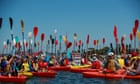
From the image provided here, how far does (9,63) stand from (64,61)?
490 inches

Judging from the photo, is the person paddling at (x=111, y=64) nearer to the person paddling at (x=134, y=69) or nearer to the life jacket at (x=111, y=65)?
the life jacket at (x=111, y=65)

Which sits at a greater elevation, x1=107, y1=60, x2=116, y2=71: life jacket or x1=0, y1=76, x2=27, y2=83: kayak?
x1=107, y1=60, x2=116, y2=71: life jacket

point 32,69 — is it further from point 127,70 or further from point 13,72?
point 127,70

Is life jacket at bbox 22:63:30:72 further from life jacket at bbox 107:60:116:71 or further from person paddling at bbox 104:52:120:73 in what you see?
life jacket at bbox 107:60:116:71

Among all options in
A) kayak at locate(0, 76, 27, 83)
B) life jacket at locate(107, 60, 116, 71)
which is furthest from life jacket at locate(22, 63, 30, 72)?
life jacket at locate(107, 60, 116, 71)

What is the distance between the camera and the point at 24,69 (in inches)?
697

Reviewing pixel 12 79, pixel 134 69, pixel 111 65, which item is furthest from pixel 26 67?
pixel 134 69

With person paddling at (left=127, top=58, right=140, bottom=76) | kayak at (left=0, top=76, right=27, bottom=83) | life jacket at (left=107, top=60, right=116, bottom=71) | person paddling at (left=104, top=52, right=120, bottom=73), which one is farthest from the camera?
life jacket at (left=107, top=60, right=116, bottom=71)

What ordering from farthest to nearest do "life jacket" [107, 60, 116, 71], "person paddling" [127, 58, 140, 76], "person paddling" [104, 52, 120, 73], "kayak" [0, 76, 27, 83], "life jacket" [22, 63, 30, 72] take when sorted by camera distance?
"life jacket" [22, 63, 30, 72], "life jacket" [107, 60, 116, 71], "person paddling" [104, 52, 120, 73], "person paddling" [127, 58, 140, 76], "kayak" [0, 76, 27, 83]

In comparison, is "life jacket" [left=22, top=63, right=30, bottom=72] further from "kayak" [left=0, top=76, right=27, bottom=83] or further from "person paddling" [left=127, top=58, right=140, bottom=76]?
"person paddling" [left=127, top=58, right=140, bottom=76]

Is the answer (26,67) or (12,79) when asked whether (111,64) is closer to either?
(12,79)

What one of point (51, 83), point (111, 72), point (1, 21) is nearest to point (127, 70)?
point (111, 72)

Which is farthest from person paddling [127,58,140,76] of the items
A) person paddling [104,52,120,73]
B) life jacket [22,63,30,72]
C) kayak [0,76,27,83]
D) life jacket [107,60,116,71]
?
life jacket [22,63,30,72]

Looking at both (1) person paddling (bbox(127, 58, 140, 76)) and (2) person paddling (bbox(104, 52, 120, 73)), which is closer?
(1) person paddling (bbox(127, 58, 140, 76))
